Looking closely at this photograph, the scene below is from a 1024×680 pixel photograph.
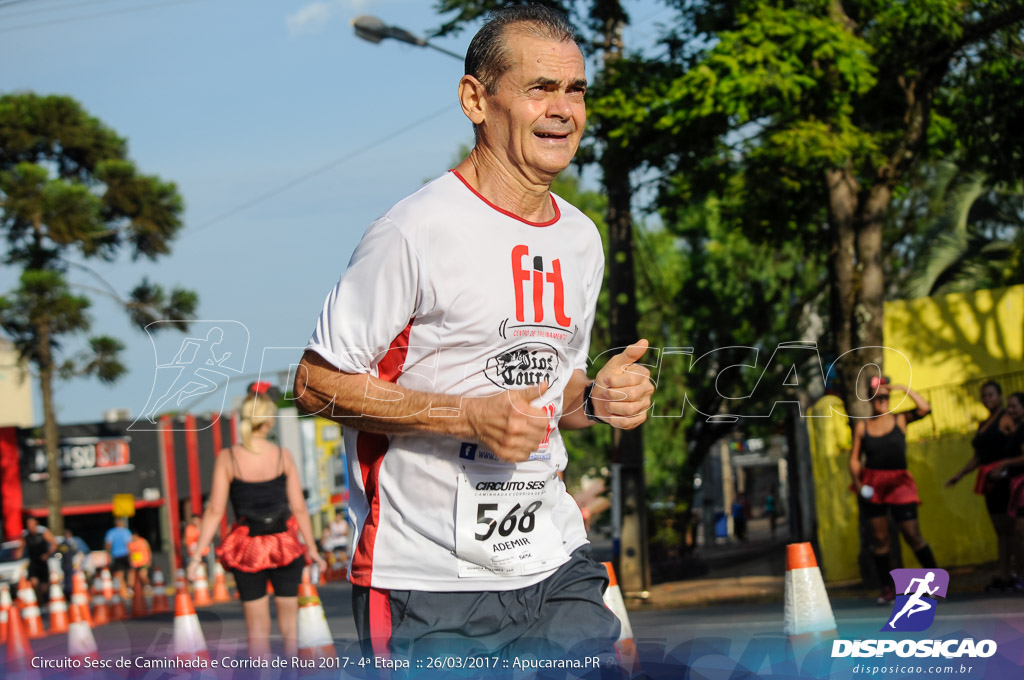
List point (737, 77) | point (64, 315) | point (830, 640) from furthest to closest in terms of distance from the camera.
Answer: point (64, 315) < point (737, 77) < point (830, 640)

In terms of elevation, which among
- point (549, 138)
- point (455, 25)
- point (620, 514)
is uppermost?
point (455, 25)

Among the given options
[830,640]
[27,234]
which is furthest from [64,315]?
[830,640]

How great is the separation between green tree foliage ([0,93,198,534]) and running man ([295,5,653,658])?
25385mm

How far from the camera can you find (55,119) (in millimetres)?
29406

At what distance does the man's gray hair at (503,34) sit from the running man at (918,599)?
3.11m

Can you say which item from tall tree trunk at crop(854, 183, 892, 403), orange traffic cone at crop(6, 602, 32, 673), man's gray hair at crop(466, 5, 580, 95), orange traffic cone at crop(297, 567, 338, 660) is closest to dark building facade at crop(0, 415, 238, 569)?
orange traffic cone at crop(6, 602, 32, 673)

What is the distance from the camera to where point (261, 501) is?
797cm

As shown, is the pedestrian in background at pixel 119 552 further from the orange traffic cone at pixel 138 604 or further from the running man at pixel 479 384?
the running man at pixel 479 384

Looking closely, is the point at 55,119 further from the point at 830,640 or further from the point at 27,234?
the point at 830,640

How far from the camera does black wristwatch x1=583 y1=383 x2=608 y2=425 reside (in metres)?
3.04

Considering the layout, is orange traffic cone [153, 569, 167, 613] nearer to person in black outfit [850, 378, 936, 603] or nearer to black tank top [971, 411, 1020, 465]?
person in black outfit [850, 378, 936, 603]

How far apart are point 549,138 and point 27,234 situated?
28079 mm

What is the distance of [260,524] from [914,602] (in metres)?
4.36

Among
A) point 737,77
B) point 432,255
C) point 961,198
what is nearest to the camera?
point 432,255
